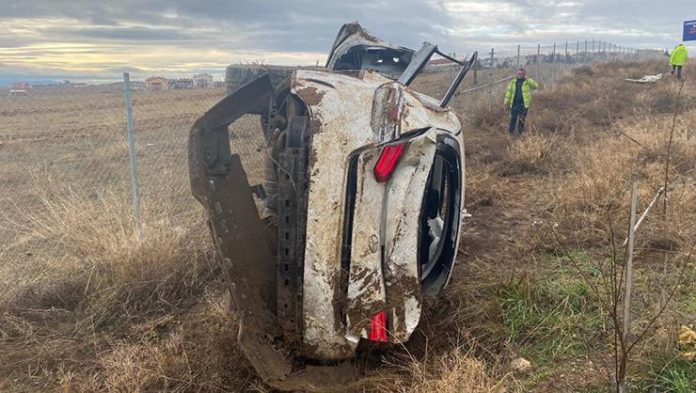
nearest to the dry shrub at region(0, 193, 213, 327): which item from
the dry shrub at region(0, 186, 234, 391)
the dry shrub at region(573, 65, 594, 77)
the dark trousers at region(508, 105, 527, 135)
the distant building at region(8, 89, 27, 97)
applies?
the dry shrub at region(0, 186, 234, 391)

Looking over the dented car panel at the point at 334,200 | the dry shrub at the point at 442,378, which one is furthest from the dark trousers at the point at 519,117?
the dry shrub at the point at 442,378

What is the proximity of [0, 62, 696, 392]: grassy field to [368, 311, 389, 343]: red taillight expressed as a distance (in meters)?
0.22

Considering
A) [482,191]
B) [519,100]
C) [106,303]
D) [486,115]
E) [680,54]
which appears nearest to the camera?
[106,303]

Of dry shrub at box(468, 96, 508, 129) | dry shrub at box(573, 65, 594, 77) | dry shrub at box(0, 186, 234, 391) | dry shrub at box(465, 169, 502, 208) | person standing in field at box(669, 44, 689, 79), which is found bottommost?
dry shrub at box(0, 186, 234, 391)

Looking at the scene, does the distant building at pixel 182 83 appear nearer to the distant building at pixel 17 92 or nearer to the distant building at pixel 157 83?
the distant building at pixel 157 83

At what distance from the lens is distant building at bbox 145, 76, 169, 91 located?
5.16m

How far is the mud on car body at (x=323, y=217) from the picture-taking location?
98.0 inches

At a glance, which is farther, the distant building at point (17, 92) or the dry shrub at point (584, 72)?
the dry shrub at point (584, 72)

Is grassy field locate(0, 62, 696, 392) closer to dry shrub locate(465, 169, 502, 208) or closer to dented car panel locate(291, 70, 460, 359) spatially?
dry shrub locate(465, 169, 502, 208)

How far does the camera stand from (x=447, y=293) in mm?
3564

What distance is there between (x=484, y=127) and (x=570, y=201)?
21.9ft

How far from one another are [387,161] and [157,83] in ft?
12.4

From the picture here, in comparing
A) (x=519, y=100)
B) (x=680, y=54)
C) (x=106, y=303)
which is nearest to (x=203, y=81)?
(x=106, y=303)

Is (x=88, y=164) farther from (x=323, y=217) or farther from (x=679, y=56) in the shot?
(x=679, y=56)
